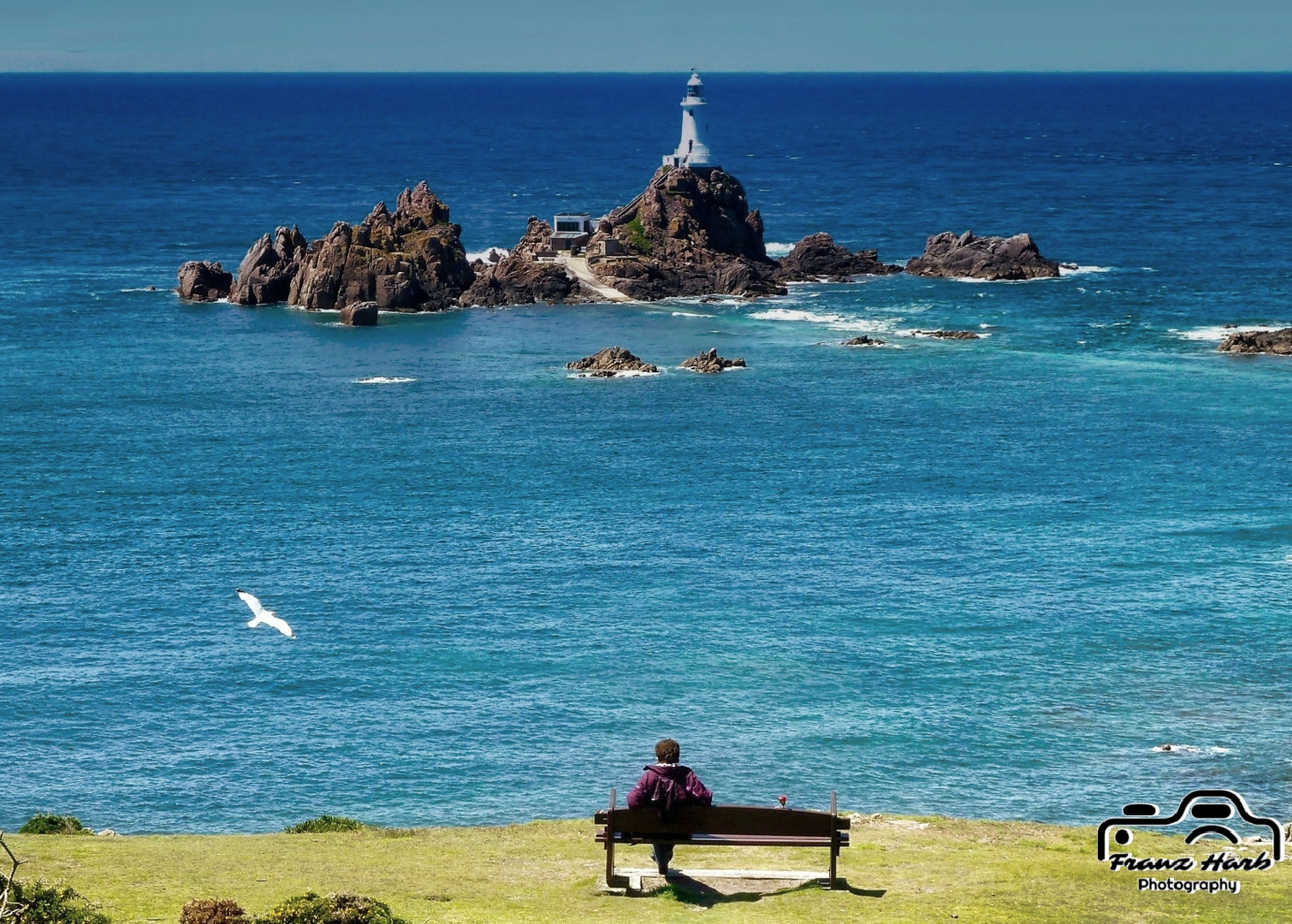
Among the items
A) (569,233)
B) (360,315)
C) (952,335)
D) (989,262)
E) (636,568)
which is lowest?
(636,568)

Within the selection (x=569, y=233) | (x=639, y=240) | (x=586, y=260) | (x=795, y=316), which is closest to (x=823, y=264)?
(x=639, y=240)

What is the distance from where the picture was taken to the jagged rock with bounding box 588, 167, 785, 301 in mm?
157750

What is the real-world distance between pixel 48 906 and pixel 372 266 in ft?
424

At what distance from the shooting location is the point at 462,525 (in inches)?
3285

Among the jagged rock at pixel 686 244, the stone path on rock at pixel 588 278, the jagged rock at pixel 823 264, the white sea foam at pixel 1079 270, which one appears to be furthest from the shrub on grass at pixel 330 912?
the white sea foam at pixel 1079 270

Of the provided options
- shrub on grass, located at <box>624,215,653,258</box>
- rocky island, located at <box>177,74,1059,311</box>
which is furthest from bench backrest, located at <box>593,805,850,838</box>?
shrub on grass, located at <box>624,215,653,258</box>

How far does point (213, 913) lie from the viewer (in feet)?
75.3

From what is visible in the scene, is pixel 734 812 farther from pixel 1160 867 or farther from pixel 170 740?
pixel 170 740

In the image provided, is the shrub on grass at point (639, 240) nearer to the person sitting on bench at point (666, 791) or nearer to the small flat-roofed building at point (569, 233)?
the small flat-roofed building at point (569, 233)

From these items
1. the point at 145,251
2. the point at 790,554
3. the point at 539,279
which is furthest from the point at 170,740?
the point at 145,251

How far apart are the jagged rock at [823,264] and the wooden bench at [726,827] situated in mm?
143246

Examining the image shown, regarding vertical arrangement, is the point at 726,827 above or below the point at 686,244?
below

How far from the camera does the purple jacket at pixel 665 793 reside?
25.4m

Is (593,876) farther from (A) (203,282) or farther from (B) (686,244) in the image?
(B) (686,244)
